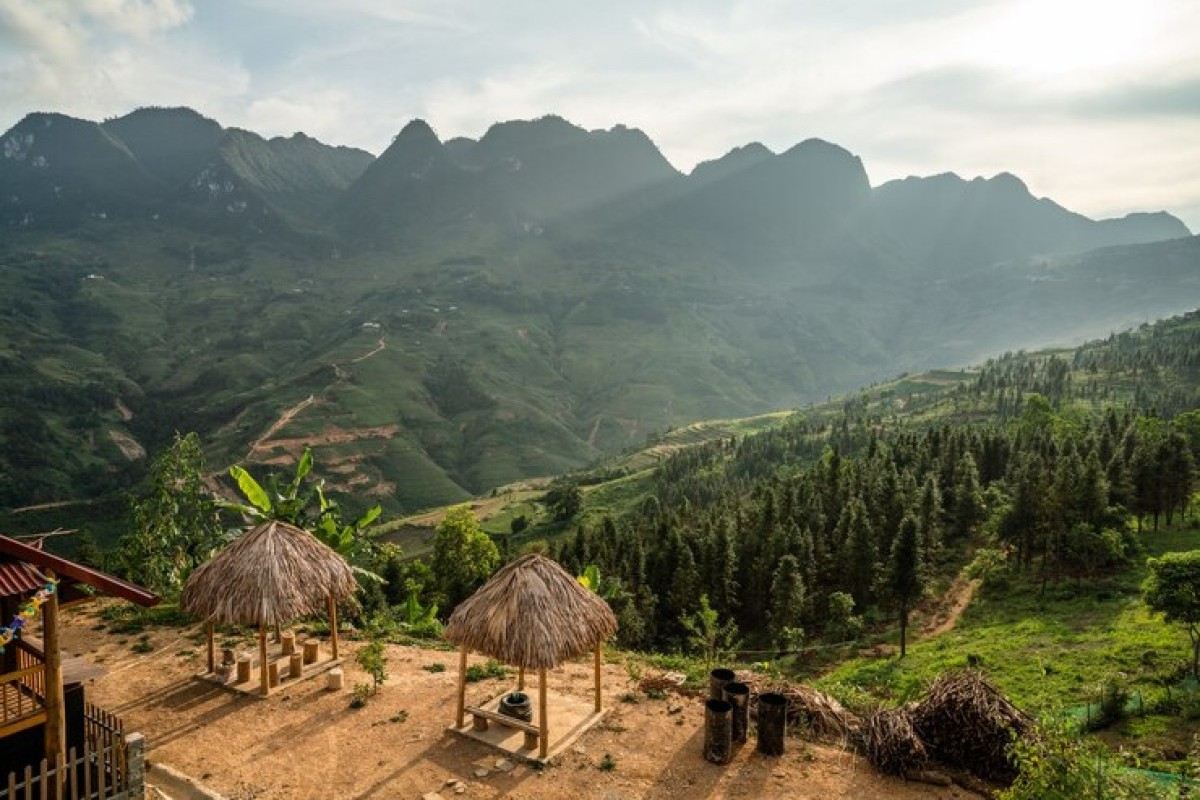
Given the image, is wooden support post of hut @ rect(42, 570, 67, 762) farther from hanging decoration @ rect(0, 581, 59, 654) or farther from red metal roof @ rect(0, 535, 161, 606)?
hanging decoration @ rect(0, 581, 59, 654)

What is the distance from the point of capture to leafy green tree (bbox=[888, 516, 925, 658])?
1139 inches

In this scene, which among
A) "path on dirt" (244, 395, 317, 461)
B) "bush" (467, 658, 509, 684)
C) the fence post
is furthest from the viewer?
"path on dirt" (244, 395, 317, 461)

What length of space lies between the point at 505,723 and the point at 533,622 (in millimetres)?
2536

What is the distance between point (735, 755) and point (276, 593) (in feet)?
34.2

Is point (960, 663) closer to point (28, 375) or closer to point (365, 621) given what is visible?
point (365, 621)

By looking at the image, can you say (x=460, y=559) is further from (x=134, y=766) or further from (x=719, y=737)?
(x=134, y=766)

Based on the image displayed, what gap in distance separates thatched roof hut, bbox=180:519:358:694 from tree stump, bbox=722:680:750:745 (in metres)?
9.38

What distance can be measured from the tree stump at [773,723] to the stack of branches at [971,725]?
2.60m

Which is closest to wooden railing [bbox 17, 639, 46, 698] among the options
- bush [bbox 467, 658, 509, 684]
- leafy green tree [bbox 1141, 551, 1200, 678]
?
bush [bbox 467, 658, 509, 684]

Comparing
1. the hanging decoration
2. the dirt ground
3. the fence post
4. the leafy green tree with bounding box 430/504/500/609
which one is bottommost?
the leafy green tree with bounding box 430/504/500/609

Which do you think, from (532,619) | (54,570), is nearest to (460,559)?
(532,619)

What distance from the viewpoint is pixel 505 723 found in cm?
1359

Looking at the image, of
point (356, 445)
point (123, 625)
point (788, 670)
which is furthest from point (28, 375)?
point (788, 670)

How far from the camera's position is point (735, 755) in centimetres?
1309
